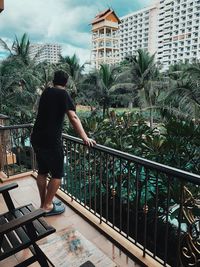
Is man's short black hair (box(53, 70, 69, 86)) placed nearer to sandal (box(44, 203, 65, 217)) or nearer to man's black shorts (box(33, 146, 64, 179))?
man's black shorts (box(33, 146, 64, 179))

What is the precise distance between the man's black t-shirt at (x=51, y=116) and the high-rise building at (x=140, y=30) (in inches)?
2737

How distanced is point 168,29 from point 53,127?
73.0 m

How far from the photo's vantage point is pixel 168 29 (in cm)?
6606

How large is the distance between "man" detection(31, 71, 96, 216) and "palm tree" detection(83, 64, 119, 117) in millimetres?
14829

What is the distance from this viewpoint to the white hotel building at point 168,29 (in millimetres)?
60594

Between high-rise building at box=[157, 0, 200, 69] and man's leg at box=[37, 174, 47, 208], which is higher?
high-rise building at box=[157, 0, 200, 69]

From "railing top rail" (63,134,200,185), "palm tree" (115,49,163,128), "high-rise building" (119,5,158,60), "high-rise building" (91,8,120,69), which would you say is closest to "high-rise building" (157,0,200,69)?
"high-rise building" (119,5,158,60)

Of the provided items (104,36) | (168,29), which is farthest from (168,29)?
(104,36)

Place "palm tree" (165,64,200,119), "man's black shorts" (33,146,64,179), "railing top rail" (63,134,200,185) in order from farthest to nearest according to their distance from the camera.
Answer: "palm tree" (165,64,200,119) < "man's black shorts" (33,146,64,179) < "railing top rail" (63,134,200,185)

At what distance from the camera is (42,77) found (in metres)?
12.5

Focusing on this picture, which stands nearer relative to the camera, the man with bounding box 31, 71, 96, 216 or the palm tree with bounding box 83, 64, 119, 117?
the man with bounding box 31, 71, 96, 216

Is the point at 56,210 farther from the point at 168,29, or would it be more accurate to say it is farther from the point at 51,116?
the point at 168,29

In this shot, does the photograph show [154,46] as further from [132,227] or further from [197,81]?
[132,227]

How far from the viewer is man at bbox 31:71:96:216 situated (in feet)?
6.98
